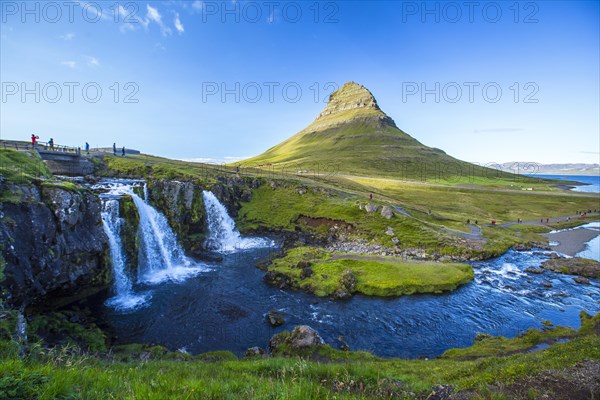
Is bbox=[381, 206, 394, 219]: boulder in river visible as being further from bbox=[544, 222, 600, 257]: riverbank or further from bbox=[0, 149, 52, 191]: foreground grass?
bbox=[0, 149, 52, 191]: foreground grass

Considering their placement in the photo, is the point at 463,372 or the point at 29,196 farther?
the point at 29,196

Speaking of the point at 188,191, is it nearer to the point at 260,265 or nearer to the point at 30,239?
the point at 260,265

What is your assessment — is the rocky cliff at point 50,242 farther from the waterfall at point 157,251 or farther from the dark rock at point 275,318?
the dark rock at point 275,318

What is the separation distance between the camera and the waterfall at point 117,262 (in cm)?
3222

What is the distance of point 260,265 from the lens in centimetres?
4453

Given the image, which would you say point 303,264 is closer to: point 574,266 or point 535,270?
point 535,270

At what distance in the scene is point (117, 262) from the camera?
36.5 m

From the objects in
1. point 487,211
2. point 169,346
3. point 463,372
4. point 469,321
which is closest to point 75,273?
point 169,346

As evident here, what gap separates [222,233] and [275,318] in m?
33.9

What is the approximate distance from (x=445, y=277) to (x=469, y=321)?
9769 mm

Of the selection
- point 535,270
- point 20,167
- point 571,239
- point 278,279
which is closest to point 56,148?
point 20,167

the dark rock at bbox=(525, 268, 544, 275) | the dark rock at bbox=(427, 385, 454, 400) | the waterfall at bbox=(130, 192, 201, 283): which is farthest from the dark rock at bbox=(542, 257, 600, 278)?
the waterfall at bbox=(130, 192, 201, 283)

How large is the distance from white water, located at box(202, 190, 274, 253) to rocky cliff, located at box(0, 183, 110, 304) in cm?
2246

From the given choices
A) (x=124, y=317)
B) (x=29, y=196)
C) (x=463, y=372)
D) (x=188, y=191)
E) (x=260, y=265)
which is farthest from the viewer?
(x=188, y=191)
